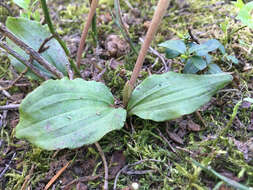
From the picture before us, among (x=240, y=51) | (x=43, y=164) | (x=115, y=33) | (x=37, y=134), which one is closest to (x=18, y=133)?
(x=37, y=134)

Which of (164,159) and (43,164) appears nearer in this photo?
(164,159)

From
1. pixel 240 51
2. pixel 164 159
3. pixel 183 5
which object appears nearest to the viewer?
pixel 164 159

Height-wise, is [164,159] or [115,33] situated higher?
[115,33]

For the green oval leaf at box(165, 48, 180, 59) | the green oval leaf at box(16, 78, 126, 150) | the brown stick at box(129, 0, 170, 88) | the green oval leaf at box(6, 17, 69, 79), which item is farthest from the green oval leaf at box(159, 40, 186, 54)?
the green oval leaf at box(6, 17, 69, 79)

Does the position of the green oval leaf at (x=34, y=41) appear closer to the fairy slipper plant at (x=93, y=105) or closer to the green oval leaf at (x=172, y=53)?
the fairy slipper plant at (x=93, y=105)

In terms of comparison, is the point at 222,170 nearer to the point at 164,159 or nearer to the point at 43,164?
the point at 164,159

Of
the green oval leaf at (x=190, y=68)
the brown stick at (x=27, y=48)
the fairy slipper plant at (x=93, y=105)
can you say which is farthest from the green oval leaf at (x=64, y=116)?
the green oval leaf at (x=190, y=68)

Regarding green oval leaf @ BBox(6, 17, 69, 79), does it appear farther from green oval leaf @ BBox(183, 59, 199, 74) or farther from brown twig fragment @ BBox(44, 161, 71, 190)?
green oval leaf @ BBox(183, 59, 199, 74)

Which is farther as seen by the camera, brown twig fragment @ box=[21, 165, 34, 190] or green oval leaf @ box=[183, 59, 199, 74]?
green oval leaf @ box=[183, 59, 199, 74]
